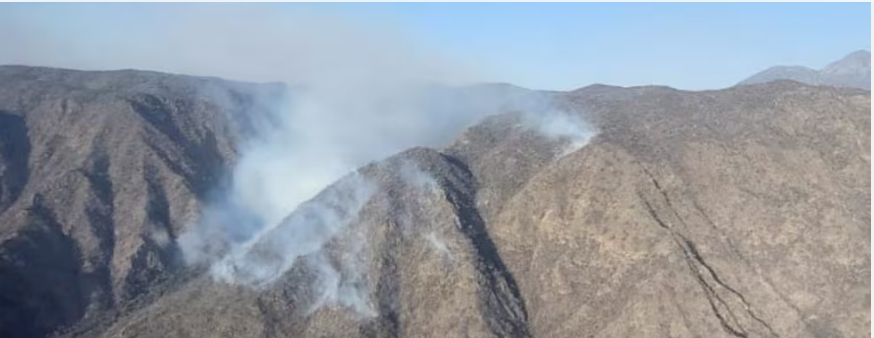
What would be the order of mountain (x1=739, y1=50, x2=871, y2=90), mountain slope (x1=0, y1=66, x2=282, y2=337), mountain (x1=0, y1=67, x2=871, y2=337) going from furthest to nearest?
mountain (x1=739, y1=50, x2=871, y2=90) < mountain slope (x1=0, y1=66, x2=282, y2=337) < mountain (x1=0, y1=67, x2=871, y2=337)

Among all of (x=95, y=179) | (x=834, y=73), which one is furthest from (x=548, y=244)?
(x=834, y=73)

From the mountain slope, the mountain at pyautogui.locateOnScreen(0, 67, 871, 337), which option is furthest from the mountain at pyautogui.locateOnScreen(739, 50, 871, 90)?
the mountain slope

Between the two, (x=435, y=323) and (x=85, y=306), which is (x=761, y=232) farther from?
(x=85, y=306)

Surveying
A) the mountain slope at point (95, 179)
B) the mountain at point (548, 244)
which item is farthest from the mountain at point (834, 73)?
the mountain slope at point (95, 179)

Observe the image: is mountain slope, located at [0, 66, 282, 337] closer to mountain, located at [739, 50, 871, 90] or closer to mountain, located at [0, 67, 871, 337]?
mountain, located at [0, 67, 871, 337]

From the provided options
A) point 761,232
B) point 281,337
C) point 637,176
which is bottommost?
point 281,337

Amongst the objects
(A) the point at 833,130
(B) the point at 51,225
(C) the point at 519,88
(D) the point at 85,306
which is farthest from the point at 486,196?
(C) the point at 519,88

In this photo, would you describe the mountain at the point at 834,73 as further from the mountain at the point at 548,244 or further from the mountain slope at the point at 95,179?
the mountain slope at the point at 95,179
